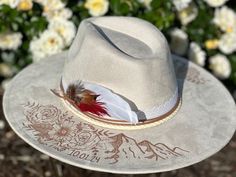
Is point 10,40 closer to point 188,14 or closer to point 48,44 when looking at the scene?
point 48,44

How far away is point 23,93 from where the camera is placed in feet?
7.64

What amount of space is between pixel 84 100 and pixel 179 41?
4.17 feet

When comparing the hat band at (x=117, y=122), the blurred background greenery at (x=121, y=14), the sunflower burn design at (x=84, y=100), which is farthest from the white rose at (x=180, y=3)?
the sunflower burn design at (x=84, y=100)

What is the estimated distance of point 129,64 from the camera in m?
2.04

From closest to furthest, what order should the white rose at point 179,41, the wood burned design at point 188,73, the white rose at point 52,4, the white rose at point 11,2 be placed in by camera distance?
the wood burned design at point 188,73 < the white rose at point 11,2 < the white rose at point 52,4 < the white rose at point 179,41

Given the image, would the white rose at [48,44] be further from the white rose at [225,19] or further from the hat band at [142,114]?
the white rose at [225,19]

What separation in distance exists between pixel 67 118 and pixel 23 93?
0.25 metres

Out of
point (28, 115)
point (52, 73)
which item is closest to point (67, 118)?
point (28, 115)

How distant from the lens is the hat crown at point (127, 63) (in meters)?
2.05

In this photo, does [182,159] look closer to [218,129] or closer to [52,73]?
[218,129]

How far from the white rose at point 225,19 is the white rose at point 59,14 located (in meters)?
0.84

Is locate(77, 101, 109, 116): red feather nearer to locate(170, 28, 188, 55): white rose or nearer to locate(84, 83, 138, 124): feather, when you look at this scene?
locate(84, 83, 138, 124): feather

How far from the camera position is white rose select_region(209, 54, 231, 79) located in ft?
11.0

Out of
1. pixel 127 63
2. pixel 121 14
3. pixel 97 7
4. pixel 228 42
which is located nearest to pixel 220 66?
pixel 228 42
